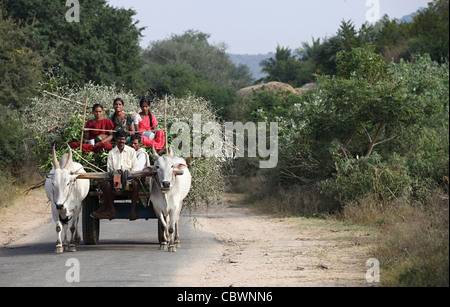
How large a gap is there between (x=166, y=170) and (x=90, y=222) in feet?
6.18

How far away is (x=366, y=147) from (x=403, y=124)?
1.36 metres

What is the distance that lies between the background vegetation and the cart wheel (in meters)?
0.67

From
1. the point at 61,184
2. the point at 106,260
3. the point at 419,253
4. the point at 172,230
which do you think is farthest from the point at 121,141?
the point at 419,253

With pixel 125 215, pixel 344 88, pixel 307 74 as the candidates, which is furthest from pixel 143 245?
pixel 307 74

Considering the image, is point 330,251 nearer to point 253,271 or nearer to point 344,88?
point 253,271

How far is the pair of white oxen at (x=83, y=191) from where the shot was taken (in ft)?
32.4

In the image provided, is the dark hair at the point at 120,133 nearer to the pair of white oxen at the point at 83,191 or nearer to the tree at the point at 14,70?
the pair of white oxen at the point at 83,191

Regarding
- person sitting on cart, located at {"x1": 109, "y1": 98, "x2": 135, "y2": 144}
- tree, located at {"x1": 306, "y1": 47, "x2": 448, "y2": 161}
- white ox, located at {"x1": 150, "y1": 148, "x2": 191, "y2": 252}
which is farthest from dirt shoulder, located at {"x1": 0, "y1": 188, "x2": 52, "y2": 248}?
tree, located at {"x1": 306, "y1": 47, "x2": 448, "y2": 161}

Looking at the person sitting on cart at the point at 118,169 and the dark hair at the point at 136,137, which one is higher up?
the dark hair at the point at 136,137

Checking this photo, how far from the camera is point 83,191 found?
10344mm

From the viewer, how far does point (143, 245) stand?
37.8ft

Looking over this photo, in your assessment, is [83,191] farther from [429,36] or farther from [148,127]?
[429,36]

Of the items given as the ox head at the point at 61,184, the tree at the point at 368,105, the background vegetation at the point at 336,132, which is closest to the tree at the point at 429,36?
the background vegetation at the point at 336,132

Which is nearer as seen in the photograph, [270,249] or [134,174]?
[134,174]
